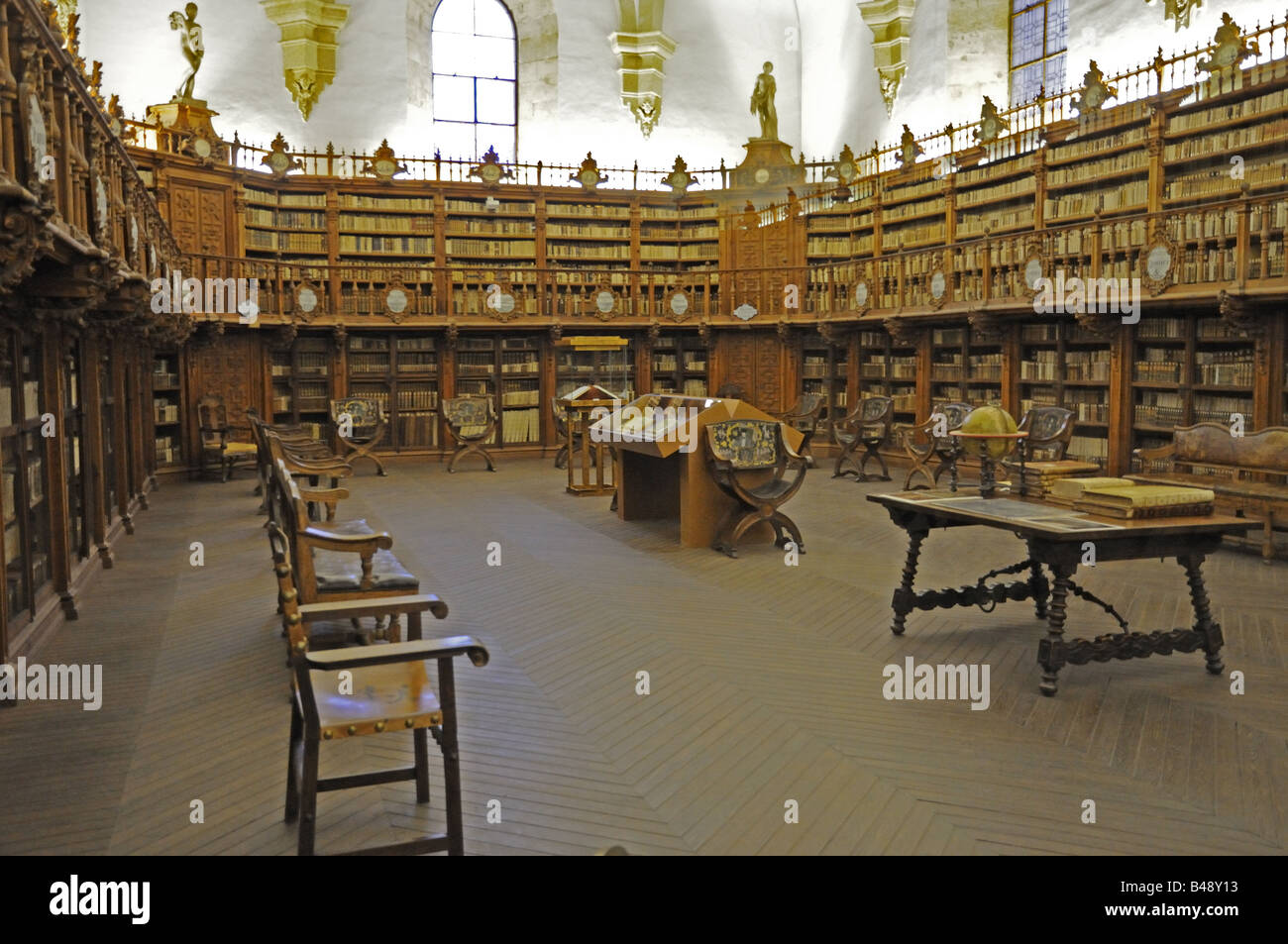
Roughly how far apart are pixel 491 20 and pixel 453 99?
1659 mm

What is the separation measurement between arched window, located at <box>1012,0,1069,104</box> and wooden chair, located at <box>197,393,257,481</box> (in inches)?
445

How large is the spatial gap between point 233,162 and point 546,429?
5.43 meters

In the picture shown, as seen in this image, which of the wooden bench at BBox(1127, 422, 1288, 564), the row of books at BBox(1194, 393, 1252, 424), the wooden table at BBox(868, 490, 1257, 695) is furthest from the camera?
the row of books at BBox(1194, 393, 1252, 424)

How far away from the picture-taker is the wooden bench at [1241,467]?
6676 mm

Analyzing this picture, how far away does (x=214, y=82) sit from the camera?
15.4 metres

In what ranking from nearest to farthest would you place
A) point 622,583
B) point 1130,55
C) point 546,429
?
point 622,583, point 1130,55, point 546,429

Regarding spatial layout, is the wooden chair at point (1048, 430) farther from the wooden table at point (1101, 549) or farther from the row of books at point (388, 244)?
the row of books at point (388, 244)

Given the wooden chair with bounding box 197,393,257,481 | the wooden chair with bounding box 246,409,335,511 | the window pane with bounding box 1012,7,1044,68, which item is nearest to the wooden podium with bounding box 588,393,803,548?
the wooden chair with bounding box 246,409,335,511

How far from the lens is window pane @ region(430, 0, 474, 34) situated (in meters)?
17.7

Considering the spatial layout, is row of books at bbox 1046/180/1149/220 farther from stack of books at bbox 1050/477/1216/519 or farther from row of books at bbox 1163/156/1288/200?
stack of books at bbox 1050/477/1216/519

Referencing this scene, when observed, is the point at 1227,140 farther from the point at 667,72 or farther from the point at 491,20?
the point at 491,20

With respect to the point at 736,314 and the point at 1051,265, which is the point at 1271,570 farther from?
the point at 736,314

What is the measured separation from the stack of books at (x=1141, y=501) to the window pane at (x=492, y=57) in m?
15.9

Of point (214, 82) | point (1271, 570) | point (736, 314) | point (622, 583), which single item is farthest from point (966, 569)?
point (214, 82)
